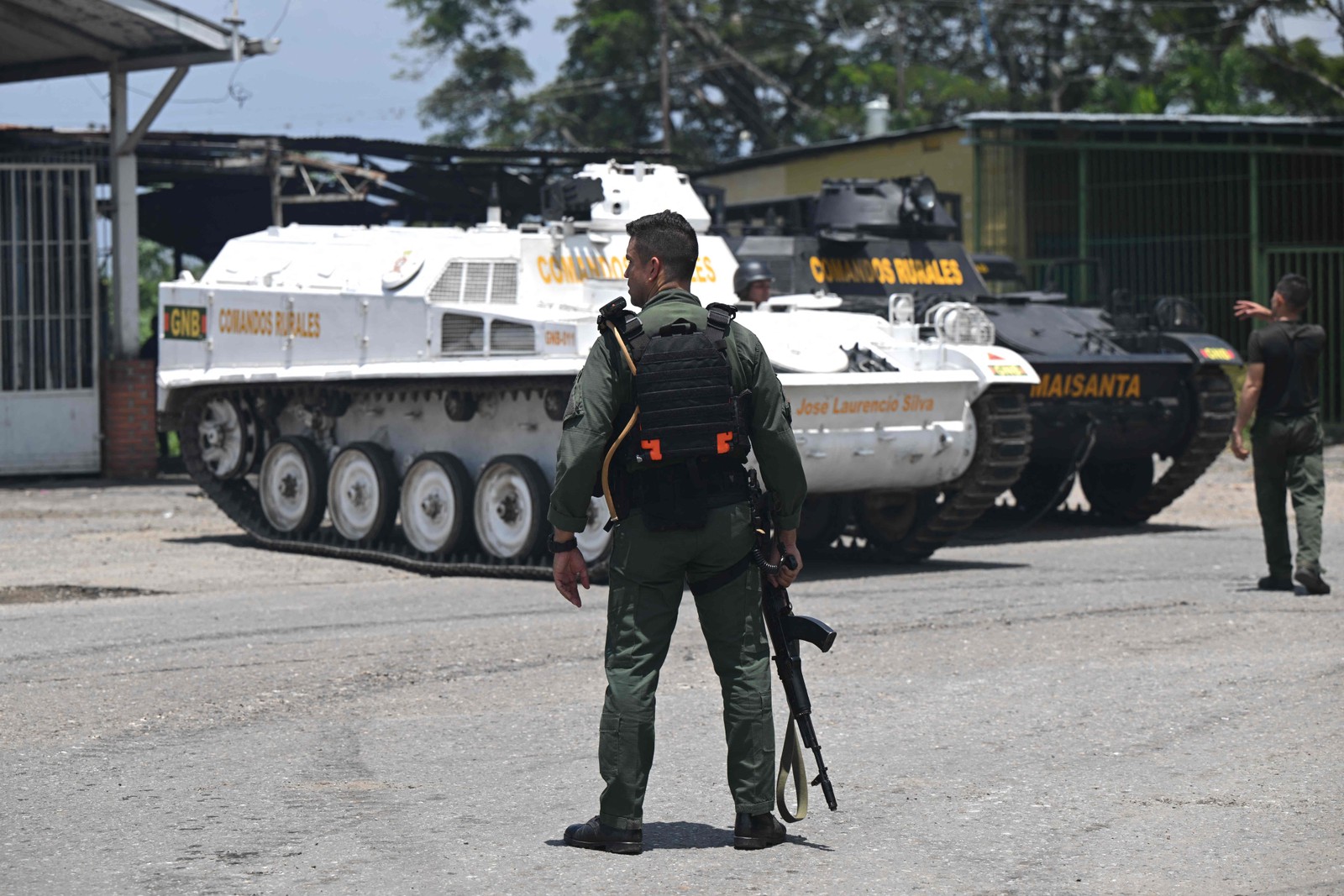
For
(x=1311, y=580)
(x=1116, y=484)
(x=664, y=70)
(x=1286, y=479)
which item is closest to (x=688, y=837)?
(x=1311, y=580)

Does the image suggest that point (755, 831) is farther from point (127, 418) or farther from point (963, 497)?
point (127, 418)

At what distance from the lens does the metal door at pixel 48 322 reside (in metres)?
19.8

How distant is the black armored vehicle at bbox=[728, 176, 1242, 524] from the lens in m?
14.6

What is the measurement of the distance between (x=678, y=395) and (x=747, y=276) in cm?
855

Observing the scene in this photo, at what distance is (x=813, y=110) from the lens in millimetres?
44750

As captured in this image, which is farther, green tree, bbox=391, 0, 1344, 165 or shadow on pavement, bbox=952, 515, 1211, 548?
green tree, bbox=391, 0, 1344, 165

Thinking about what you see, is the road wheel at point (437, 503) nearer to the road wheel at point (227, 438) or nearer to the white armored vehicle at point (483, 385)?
the white armored vehicle at point (483, 385)

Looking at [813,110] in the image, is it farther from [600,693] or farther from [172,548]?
[600,693]

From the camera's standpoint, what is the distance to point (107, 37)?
757 inches

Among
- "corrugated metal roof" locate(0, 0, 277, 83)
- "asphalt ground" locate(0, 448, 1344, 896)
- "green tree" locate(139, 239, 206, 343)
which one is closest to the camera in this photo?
"asphalt ground" locate(0, 448, 1344, 896)

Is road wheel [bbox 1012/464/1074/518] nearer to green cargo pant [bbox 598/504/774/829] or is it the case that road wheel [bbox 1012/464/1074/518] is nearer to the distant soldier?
the distant soldier

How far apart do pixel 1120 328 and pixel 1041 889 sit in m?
11.6

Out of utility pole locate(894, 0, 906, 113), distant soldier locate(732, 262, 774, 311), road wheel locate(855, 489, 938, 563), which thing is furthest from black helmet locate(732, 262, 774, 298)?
utility pole locate(894, 0, 906, 113)

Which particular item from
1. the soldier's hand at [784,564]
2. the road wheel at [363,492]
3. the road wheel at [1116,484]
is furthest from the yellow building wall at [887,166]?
the soldier's hand at [784,564]
